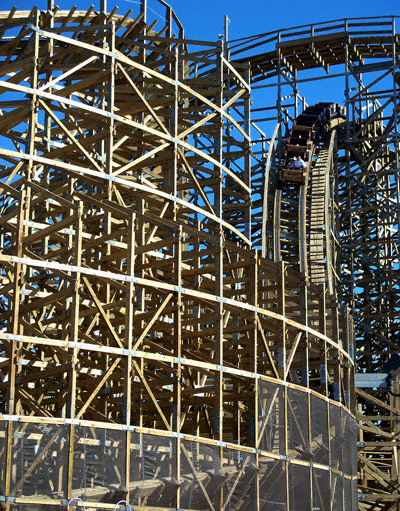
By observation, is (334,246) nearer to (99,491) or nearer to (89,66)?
(89,66)

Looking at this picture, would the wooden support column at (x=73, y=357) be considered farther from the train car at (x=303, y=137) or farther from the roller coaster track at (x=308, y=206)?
the train car at (x=303, y=137)

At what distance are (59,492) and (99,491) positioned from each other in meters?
0.90

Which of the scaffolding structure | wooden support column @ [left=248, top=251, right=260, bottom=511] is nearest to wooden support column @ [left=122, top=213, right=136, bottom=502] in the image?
the scaffolding structure

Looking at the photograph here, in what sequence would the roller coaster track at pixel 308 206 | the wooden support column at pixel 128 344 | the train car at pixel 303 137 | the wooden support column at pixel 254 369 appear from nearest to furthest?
the wooden support column at pixel 128 344 → the wooden support column at pixel 254 369 → the roller coaster track at pixel 308 206 → the train car at pixel 303 137

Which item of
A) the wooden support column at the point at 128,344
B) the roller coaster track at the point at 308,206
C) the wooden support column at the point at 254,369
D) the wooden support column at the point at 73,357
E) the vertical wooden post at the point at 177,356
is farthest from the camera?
the roller coaster track at the point at 308,206

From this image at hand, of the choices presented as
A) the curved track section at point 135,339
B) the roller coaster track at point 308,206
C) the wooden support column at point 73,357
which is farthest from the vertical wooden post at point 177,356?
the roller coaster track at point 308,206

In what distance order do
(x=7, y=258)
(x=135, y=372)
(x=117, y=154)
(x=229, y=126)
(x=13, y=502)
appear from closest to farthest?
(x=13, y=502) → (x=7, y=258) → (x=135, y=372) → (x=117, y=154) → (x=229, y=126)

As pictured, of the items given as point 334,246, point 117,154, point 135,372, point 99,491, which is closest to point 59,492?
point 99,491

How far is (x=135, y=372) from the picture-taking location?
80.5 feet

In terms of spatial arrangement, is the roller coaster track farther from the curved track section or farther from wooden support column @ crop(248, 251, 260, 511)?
wooden support column @ crop(248, 251, 260, 511)

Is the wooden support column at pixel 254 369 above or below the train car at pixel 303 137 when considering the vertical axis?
below

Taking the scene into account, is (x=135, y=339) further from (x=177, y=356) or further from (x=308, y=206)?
(x=308, y=206)

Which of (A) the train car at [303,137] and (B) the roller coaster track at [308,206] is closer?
(B) the roller coaster track at [308,206]

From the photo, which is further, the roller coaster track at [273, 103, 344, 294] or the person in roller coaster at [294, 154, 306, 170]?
the person in roller coaster at [294, 154, 306, 170]
